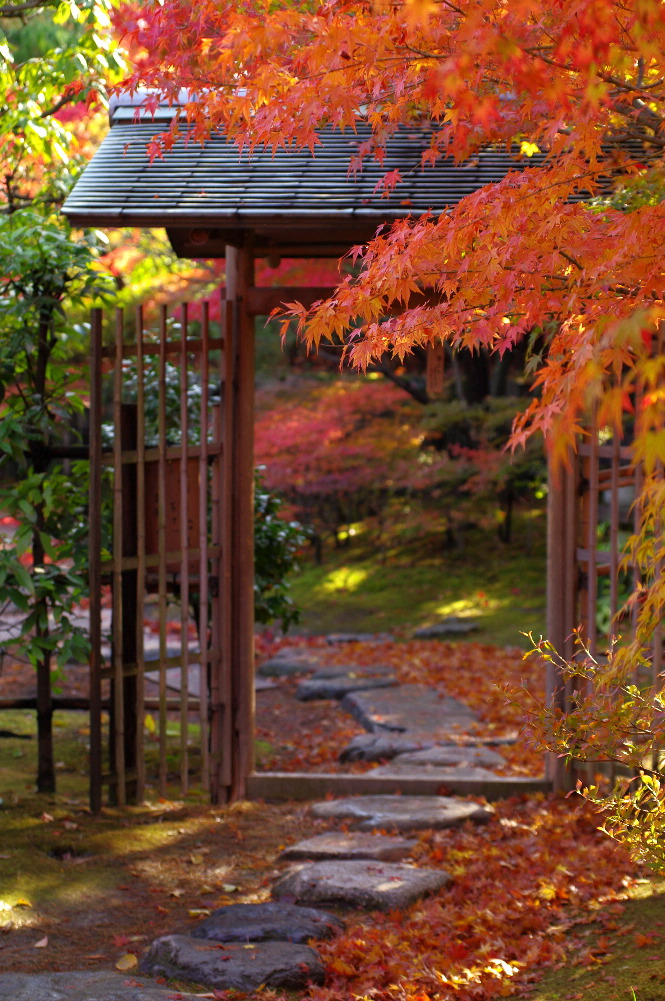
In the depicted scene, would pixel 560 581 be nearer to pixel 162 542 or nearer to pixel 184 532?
pixel 184 532

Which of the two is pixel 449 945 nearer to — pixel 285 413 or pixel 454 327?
pixel 454 327

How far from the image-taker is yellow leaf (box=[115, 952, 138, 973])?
3.72 metres

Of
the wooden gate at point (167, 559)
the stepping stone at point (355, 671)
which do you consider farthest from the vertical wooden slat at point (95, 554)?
the stepping stone at point (355, 671)

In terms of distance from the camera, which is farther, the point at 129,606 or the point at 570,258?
the point at 129,606

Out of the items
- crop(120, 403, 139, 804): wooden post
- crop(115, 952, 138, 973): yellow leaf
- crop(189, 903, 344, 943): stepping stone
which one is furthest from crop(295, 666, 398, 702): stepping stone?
crop(115, 952, 138, 973): yellow leaf

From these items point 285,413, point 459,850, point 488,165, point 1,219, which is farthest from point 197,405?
point 285,413

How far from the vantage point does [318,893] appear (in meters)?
4.35

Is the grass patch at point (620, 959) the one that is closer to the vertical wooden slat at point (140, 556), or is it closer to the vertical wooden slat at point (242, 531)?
the vertical wooden slat at point (242, 531)

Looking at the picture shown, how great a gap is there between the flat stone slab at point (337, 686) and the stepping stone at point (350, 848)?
440 cm

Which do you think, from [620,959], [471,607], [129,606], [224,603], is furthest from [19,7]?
[471,607]

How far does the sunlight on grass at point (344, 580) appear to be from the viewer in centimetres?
1529

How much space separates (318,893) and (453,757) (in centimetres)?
278

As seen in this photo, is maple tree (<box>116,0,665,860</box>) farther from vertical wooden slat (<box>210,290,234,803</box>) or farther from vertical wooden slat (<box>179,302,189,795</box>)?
vertical wooden slat (<box>210,290,234,803</box>)

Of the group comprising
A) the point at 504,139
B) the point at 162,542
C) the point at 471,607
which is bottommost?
the point at 471,607
